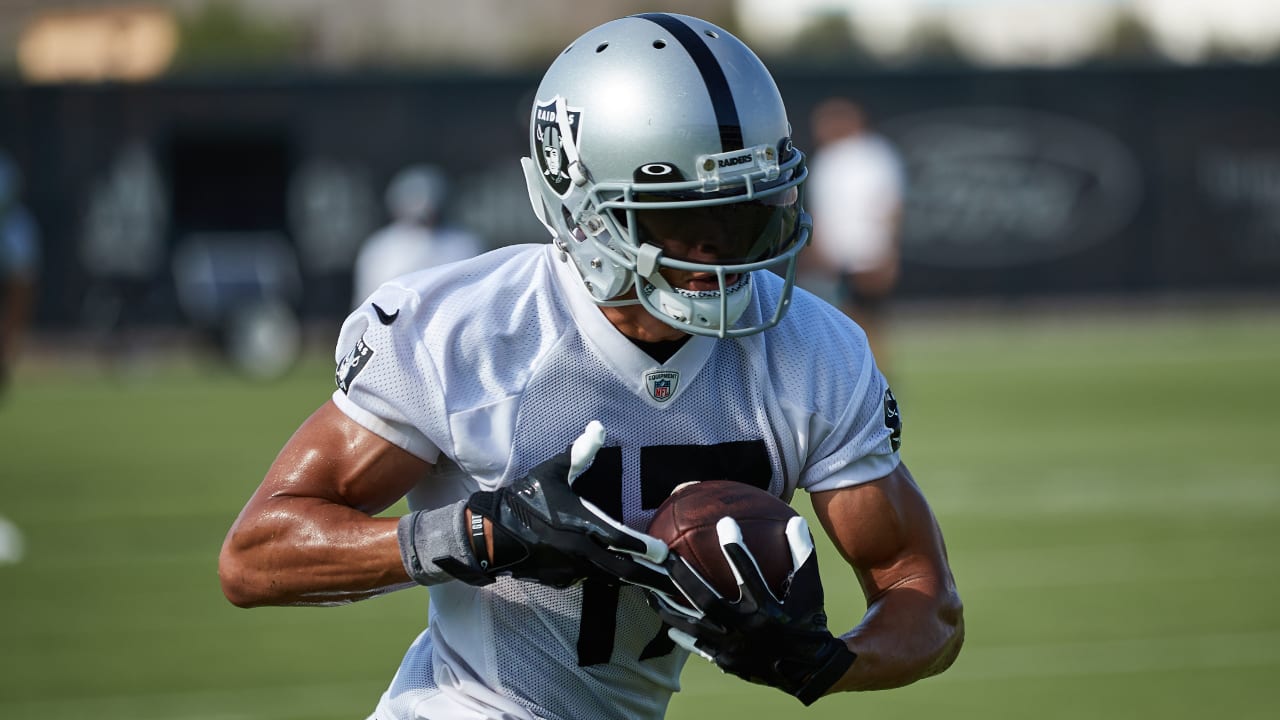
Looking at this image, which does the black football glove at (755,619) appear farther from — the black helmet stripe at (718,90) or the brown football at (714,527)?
the black helmet stripe at (718,90)

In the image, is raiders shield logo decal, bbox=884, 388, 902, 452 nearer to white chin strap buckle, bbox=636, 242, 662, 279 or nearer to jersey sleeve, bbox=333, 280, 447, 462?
white chin strap buckle, bbox=636, 242, 662, 279

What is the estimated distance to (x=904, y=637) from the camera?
8.98ft

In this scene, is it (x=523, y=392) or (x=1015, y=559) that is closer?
(x=523, y=392)

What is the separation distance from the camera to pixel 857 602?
668 cm

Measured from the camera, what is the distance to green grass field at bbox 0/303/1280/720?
216 inches

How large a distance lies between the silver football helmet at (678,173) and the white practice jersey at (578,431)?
0.39 ft

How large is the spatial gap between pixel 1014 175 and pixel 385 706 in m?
16.8

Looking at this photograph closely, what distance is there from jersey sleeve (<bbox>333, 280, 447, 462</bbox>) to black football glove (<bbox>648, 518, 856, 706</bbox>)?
1.47 feet

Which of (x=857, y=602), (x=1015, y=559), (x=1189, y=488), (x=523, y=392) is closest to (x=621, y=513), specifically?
(x=523, y=392)

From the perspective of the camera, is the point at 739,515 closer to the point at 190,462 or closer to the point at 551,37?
the point at 190,462

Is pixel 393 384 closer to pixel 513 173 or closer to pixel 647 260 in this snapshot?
pixel 647 260

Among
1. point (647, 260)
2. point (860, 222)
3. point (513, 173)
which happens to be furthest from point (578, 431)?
point (513, 173)

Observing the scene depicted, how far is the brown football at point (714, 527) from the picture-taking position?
8.13ft

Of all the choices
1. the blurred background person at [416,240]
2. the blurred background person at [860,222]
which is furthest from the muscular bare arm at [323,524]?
the blurred background person at [860,222]
